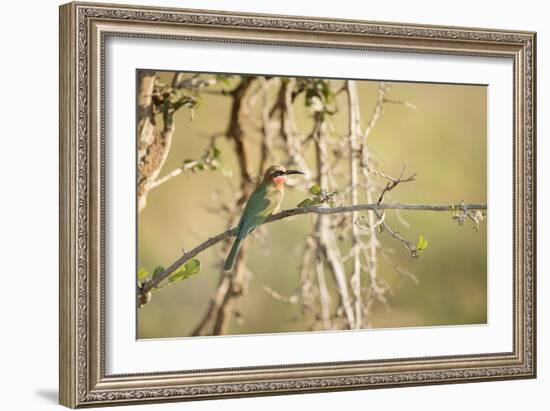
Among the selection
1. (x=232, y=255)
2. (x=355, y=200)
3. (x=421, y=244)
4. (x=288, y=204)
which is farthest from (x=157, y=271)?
(x=421, y=244)

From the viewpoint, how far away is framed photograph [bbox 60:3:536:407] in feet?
6.57

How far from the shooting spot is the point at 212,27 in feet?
6.81

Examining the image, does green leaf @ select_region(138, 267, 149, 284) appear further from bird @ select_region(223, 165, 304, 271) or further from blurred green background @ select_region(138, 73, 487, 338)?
bird @ select_region(223, 165, 304, 271)

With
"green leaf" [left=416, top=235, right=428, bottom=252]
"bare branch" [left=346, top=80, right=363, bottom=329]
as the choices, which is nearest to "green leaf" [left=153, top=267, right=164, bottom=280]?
"bare branch" [left=346, top=80, right=363, bottom=329]

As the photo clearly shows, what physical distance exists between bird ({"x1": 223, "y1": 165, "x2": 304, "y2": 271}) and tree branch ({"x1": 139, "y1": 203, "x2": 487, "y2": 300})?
0.05 feet

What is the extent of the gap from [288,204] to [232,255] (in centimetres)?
15

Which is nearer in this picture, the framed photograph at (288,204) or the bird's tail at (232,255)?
the framed photograph at (288,204)

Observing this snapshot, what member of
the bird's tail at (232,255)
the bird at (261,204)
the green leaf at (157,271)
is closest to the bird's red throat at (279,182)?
the bird at (261,204)

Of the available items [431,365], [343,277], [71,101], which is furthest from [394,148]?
[71,101]

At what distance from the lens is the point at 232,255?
214cm

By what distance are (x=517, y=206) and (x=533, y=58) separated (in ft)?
1.01

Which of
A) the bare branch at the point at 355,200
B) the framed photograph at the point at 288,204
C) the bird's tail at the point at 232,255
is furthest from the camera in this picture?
the bare branch at the point at 355,200

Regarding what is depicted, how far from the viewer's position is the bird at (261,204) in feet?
7.04

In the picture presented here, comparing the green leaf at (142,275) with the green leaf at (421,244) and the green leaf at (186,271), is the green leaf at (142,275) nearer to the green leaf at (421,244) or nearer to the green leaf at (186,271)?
the green leaf at (186,271)
